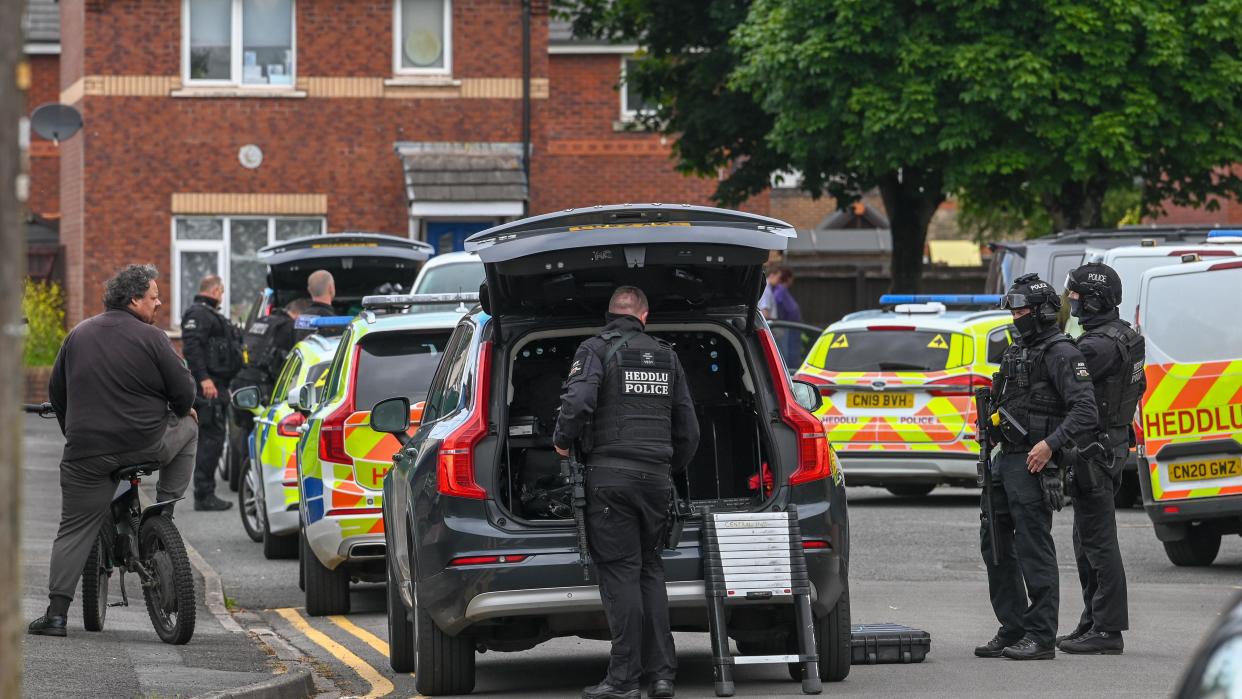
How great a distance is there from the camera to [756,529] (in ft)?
27.7

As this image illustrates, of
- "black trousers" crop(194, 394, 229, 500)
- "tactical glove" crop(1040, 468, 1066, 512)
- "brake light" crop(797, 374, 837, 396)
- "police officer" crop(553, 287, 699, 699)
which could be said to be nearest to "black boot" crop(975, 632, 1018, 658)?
"tactical glove" crop(1040, 468, 1066, 512)

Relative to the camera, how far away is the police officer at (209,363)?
18094 millimetres

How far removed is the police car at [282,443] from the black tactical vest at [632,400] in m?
5.30

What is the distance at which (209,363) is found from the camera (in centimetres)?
1831

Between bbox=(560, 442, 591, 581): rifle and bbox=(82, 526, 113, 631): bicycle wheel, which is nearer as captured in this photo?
bbox=(560, 442, 591, 581): rifle

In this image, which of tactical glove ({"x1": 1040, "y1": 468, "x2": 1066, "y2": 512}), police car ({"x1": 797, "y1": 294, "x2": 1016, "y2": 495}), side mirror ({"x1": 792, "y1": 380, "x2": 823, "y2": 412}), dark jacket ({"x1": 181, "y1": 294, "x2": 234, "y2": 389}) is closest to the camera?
side mirror ({"x1": 792, "y1": 380, "x2": 823, "y2": 412})

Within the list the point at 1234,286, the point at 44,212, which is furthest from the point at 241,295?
the point at 1234,286

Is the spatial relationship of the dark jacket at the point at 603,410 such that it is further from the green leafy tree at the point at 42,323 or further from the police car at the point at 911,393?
the green leafy tree at the point at 42,323

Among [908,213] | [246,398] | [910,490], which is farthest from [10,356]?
[908,213]

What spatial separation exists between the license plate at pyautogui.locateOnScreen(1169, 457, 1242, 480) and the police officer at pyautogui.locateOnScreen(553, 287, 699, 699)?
5.82m

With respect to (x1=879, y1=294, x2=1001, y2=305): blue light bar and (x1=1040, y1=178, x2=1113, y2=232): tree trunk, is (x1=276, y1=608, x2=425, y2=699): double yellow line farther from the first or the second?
(x1=1040, y1=178, x2=1113, y2=232): tree trunk

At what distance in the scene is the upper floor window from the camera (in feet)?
102

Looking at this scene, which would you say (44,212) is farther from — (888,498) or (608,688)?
(608,688)

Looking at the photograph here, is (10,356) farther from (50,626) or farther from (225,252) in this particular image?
(225,252)
